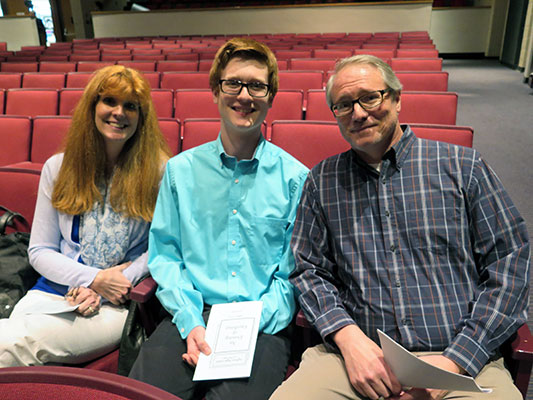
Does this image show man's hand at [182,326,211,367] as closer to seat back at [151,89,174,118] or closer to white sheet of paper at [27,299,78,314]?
white sheet of paper at [27,299,78,314]

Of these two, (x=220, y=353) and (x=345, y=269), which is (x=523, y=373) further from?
(x=220, y=353)

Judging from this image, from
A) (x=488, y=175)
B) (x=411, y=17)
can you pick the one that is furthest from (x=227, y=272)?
(x=411, y=17)

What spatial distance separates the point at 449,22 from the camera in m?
8.22

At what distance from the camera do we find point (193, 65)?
3.44m

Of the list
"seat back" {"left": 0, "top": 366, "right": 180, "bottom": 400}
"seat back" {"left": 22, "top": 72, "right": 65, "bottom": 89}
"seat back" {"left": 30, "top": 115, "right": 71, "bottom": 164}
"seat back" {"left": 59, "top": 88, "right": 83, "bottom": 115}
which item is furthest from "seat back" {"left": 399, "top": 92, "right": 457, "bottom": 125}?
"seat back" {"left": 22, "top": 72, "right": 65, "bottom": 89}

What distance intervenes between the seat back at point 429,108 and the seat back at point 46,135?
146cm

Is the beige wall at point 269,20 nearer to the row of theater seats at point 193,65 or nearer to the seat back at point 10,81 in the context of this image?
the row of theater seats at point 193,65

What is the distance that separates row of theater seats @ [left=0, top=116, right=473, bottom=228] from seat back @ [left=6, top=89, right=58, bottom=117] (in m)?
0.47

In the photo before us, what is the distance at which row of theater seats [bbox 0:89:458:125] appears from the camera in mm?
1633

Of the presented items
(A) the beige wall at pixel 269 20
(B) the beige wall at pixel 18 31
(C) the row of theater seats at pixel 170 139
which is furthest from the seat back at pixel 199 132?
(B) the beige wall at pixel 18 31

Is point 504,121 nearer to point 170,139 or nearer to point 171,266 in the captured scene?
point 170,139

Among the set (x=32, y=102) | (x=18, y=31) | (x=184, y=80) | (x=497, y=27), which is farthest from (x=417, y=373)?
(x=497, y=27)

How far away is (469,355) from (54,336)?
802 mm

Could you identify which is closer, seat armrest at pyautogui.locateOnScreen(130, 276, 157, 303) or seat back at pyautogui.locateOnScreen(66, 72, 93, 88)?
seat armrest at pyautogui.locateOnScreen(130, 276, 157, 303)
